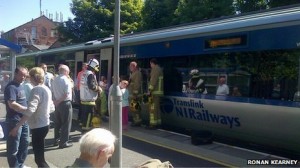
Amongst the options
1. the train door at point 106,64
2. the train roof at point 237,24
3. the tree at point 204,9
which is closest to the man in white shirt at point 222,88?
the train roof at point 237,24

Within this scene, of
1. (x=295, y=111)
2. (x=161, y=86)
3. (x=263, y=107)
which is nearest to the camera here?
(x=295, y=111)

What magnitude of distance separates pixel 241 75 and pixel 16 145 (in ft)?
14.7

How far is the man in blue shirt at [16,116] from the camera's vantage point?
568 centimetres

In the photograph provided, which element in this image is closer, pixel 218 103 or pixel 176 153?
pixel 176 153

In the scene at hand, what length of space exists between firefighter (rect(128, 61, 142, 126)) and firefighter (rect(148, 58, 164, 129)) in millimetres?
786

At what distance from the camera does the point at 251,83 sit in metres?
7.60

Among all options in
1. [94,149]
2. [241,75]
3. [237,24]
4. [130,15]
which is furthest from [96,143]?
[130,15]

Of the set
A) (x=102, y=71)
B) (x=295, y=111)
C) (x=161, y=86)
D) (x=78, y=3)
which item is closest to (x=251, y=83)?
(x=295, y=111)

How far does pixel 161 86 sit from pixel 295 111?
399 centimetres

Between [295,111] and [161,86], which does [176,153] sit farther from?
[161,86]

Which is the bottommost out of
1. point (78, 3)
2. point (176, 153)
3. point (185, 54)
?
point (176, 153)

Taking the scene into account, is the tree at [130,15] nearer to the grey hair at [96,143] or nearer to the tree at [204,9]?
the tree at [204,9]

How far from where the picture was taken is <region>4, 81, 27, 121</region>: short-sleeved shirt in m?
5.68

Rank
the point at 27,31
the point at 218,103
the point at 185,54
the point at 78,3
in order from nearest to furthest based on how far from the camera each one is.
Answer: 1. the point at 218,103
2. the point at 185,54
3. the point at 78,3
4. the point at 27,31
